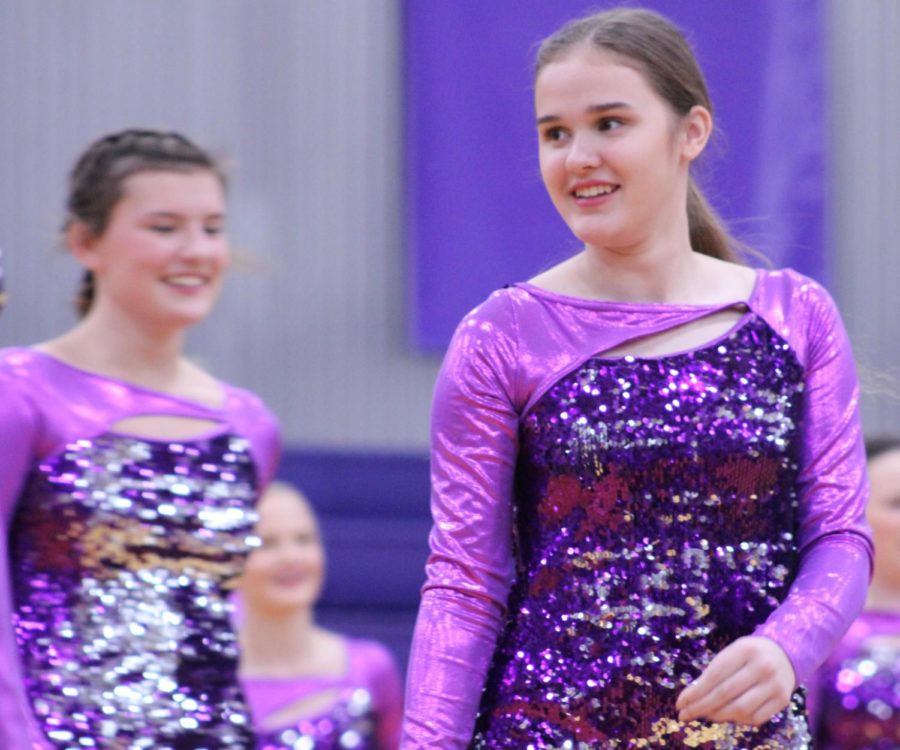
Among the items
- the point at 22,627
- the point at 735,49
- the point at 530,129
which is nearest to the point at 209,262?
the point at 22,627

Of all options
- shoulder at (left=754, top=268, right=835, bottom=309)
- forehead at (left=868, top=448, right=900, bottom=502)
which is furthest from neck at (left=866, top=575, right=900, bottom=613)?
shoulder at (left=754, top=268, right=835, bottom=309)

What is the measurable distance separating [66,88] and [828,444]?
15.5ft

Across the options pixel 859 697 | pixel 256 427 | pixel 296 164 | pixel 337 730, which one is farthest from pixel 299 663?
pixel 296 164

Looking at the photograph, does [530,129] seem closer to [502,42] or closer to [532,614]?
[502,42]

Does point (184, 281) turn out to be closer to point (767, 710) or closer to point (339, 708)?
point (767, 710)

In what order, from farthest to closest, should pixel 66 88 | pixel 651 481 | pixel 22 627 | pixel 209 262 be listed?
pixel 66 88 < pixel 209 262 < pixel 22 627 < pixel 651 481

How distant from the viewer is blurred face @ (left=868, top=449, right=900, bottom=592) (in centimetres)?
348

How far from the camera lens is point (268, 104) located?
596cm

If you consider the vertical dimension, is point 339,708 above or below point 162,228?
below

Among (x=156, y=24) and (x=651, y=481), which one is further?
(x=156, y=24)

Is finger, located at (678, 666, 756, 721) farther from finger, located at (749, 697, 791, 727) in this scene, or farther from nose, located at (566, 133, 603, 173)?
nose, located at (566, 133, 603, 173)

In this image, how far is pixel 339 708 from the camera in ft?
12.6

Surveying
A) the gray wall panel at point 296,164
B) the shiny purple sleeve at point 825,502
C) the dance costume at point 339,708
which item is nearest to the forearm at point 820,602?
the shiny purple sleeve at point 825,502

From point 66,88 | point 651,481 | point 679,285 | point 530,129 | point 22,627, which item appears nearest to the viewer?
point 651,481
